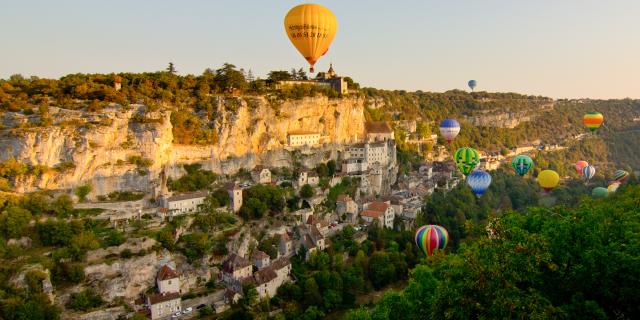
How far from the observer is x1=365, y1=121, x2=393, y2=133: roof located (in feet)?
137

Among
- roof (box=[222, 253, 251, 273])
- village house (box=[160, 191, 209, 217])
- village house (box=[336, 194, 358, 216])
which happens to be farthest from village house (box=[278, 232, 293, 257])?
village house (box=[336, 194, 358, 216])

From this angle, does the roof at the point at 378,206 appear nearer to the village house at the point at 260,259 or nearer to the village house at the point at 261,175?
the village house at the point at 261,175

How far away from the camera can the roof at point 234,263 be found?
73.1 ft

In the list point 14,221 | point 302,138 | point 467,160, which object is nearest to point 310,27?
point 302,138

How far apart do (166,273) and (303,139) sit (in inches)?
656

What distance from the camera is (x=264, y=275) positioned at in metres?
22.1

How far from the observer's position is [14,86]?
2792cm

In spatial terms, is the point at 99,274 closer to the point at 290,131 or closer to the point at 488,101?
the point at 290,131

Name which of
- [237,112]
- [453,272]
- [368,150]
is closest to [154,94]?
[237,112]

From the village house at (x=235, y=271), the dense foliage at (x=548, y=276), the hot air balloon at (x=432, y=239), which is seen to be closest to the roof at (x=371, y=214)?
the hot air balloon at (x=432, y=239)

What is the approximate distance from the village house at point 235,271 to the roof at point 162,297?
2.68 metres

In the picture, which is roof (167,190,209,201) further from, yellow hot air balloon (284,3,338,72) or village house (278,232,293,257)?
yellow hot air balloon (284,3,338,72)

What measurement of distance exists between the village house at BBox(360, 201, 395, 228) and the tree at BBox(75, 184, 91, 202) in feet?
53.4

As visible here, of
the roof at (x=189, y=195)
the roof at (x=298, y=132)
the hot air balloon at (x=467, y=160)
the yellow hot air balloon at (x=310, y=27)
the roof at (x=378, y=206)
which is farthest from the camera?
the roof at (x=298, y=132)
